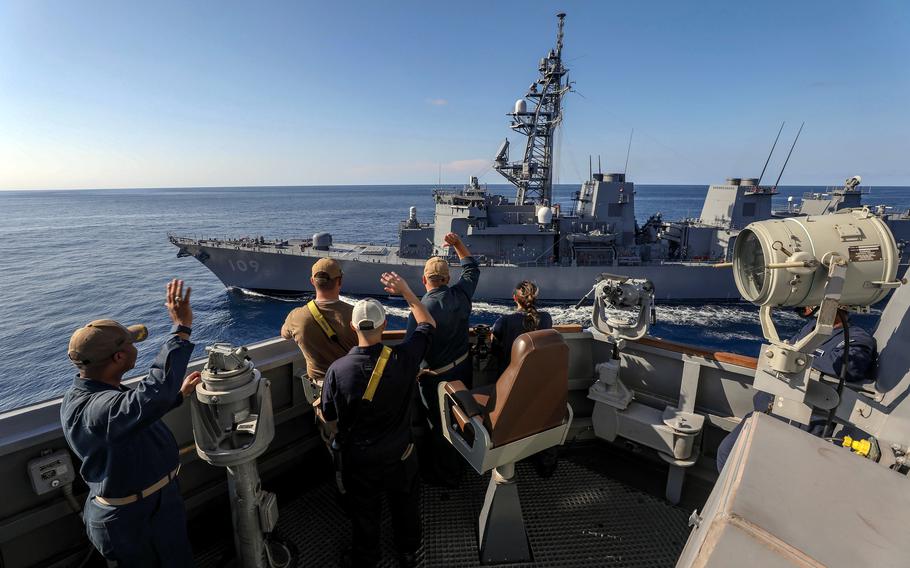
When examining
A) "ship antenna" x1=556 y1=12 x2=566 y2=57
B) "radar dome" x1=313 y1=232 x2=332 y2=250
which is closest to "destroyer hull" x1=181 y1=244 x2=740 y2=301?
"radar dome" x1=313 y1=232 x2=332 y2=250

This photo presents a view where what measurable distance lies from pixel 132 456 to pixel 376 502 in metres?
1.29

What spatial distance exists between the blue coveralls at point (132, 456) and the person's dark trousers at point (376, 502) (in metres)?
0.84

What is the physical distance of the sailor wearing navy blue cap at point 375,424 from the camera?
6.97 ft

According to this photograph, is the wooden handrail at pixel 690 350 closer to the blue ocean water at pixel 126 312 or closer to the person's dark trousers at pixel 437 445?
the person's dark trousers at pixel 437 445

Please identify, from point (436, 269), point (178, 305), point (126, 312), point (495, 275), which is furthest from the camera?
point (495, 275)

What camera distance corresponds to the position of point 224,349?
2.03 meters

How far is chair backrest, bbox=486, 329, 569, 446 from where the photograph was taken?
2162 millimetres

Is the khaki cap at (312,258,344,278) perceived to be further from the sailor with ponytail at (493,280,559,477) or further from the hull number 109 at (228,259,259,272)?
the hull number 109 at (228,259,259,272)

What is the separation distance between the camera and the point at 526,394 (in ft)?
7.33

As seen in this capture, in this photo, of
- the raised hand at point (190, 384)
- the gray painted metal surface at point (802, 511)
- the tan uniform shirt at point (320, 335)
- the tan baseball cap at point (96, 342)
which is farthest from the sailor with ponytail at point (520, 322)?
the tan baseball cap at point (96, 342)

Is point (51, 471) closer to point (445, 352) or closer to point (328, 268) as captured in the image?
point (328, 268)

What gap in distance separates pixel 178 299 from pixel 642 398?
3456 mm

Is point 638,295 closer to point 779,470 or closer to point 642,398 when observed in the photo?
point 642,398

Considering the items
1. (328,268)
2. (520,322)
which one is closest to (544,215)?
(520,322)
